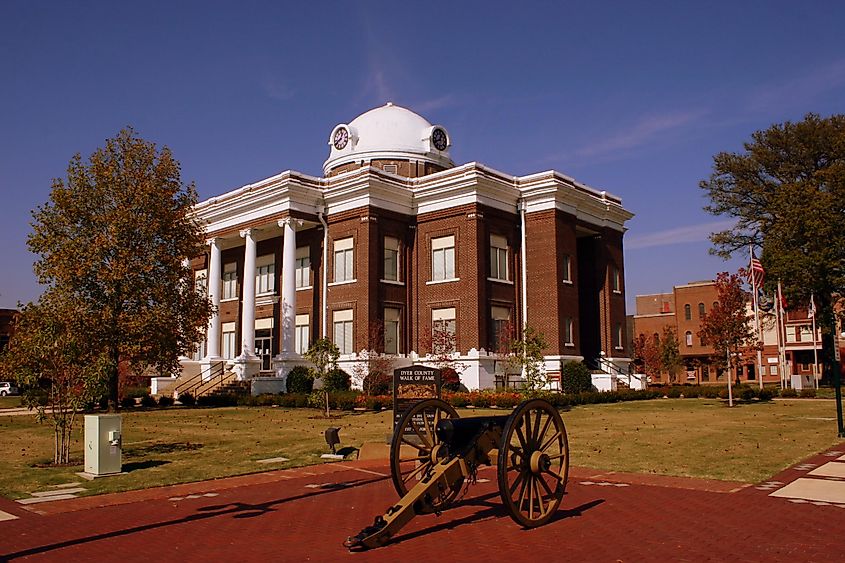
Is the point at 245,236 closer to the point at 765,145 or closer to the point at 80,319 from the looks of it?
the point at 80,319

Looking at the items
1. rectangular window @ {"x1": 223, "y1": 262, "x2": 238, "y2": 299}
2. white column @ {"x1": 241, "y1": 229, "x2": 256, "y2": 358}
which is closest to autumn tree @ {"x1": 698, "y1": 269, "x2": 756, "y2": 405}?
white column @ {"x1": 241, "y1": 229, "x2": 256, "y2": 358}

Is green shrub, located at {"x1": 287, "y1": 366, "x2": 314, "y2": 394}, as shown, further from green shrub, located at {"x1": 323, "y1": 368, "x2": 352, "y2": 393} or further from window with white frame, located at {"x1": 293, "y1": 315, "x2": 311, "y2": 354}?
window with white frame, located at {"x1": 293, "y1": 315, "x2": 311, "y2": 354}

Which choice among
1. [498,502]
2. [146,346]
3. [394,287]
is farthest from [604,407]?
[498,502]

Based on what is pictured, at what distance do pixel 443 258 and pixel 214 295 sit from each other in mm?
13662

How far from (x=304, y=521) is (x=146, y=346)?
22.5 m

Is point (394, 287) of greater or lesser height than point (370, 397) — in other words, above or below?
above

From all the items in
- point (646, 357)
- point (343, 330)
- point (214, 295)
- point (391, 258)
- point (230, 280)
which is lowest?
point (646, 357)

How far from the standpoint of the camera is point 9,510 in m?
10.8

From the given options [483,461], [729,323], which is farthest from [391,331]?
[483,461]

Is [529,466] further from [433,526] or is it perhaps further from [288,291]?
[288,291]

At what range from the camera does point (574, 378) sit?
37.0 metres

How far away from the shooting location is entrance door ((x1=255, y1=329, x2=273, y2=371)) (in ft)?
143

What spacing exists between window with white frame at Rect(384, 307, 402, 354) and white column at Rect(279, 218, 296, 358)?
15.8ft

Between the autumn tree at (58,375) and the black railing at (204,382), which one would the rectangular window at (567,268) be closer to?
the black railing at (204,382)
